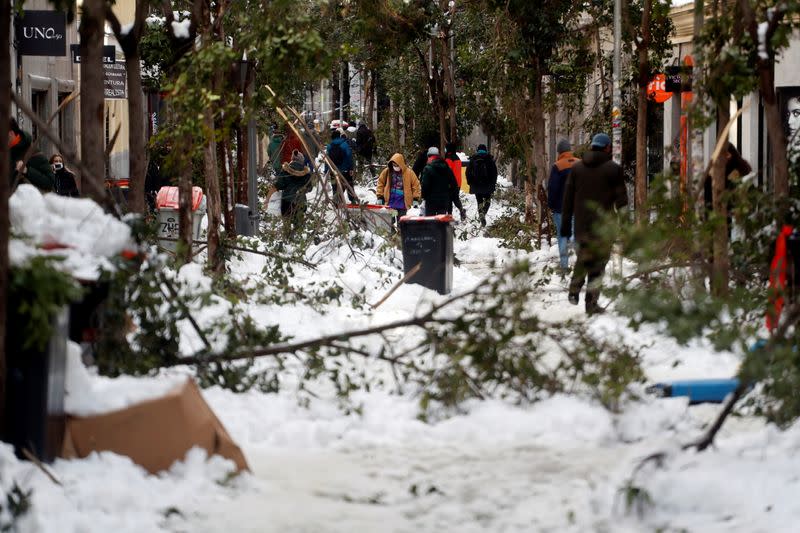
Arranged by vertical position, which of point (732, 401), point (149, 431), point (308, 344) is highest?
point (308, 344)

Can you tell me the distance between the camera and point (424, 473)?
24.8 ft

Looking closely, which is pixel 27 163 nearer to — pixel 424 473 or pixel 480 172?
pixel 424 473

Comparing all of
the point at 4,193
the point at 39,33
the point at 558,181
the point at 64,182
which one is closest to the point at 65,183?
the point at 64,182

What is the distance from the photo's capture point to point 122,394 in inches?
273

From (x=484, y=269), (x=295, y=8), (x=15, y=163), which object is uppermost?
(x=295, y=8)

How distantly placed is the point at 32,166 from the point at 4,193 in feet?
34.2

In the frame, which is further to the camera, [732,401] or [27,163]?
[27,163]

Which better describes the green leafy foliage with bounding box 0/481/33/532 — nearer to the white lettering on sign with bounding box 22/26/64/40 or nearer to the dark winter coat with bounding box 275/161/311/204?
the dark winter coat with bounding box 275/161/311/204

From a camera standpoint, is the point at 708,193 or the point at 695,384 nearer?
the point at 695,384

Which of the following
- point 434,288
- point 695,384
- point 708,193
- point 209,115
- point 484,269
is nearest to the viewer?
point 695,384

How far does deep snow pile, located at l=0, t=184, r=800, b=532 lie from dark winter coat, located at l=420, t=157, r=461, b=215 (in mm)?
15050

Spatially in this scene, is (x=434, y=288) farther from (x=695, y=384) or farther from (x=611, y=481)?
(x=611, y=481)

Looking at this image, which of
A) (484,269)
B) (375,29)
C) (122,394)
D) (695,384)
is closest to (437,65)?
(375,29)

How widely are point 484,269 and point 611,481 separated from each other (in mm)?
14314
